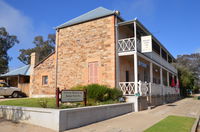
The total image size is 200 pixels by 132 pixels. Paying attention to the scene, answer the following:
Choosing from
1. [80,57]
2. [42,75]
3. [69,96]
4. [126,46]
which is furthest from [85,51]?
[69,96]

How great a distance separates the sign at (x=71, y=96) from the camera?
26.6ft

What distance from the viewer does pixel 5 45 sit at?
44500 mm

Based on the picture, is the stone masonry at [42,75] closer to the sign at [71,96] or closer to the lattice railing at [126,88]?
the lattice railing at [126,88]

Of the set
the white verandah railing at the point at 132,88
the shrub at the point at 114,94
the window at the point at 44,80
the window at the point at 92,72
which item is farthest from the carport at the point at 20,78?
the shrub at the point at 114,94

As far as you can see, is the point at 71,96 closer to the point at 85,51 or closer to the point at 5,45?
the point at 85,51

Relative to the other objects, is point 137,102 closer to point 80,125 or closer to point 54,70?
point 80,125

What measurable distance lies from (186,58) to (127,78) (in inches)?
2158

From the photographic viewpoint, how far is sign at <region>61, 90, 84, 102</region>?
26.6ft

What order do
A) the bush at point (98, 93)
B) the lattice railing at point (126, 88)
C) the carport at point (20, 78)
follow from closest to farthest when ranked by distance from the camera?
the bush at point (98, 93) < the lattice railing at point (126, 88) < the carport at point (20, 78)

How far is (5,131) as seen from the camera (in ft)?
22.6

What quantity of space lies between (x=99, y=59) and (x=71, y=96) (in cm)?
675

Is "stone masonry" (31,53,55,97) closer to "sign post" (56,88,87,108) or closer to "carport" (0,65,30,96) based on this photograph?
"carport" (0,65,30,96)

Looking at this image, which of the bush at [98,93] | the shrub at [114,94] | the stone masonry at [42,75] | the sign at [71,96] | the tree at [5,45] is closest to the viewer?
the sign at [71,96]

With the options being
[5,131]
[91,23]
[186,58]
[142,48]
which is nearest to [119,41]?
[142,48]
